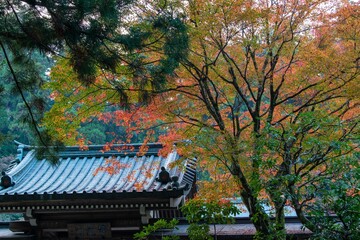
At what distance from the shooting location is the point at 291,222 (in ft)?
28.6

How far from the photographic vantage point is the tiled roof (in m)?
7.62

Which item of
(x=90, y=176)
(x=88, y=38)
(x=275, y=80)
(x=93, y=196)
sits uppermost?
(x=275, y=80)

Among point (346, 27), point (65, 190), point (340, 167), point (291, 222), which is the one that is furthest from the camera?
point (291, 222)

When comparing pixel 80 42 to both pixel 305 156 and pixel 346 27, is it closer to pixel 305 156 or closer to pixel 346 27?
pixel 305 156

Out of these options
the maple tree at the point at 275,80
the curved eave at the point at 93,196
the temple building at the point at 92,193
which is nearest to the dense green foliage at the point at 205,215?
the maple tree at the point at 275,80

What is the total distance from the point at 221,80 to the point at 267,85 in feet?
2.47

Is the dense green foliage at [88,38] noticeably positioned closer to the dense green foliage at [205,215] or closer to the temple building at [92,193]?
the dense green foliage at [205,215]

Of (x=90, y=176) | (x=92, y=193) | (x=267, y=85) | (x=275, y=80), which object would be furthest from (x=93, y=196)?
(x=275, y=80)

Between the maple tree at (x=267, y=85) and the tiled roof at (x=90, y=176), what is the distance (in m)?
1.58

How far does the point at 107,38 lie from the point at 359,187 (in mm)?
→ 2658

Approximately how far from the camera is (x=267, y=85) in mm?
6691

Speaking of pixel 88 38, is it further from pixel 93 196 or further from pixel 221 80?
pixel 93 196

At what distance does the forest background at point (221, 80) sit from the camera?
12.6ft

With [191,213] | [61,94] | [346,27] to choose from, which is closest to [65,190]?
[61,94]
